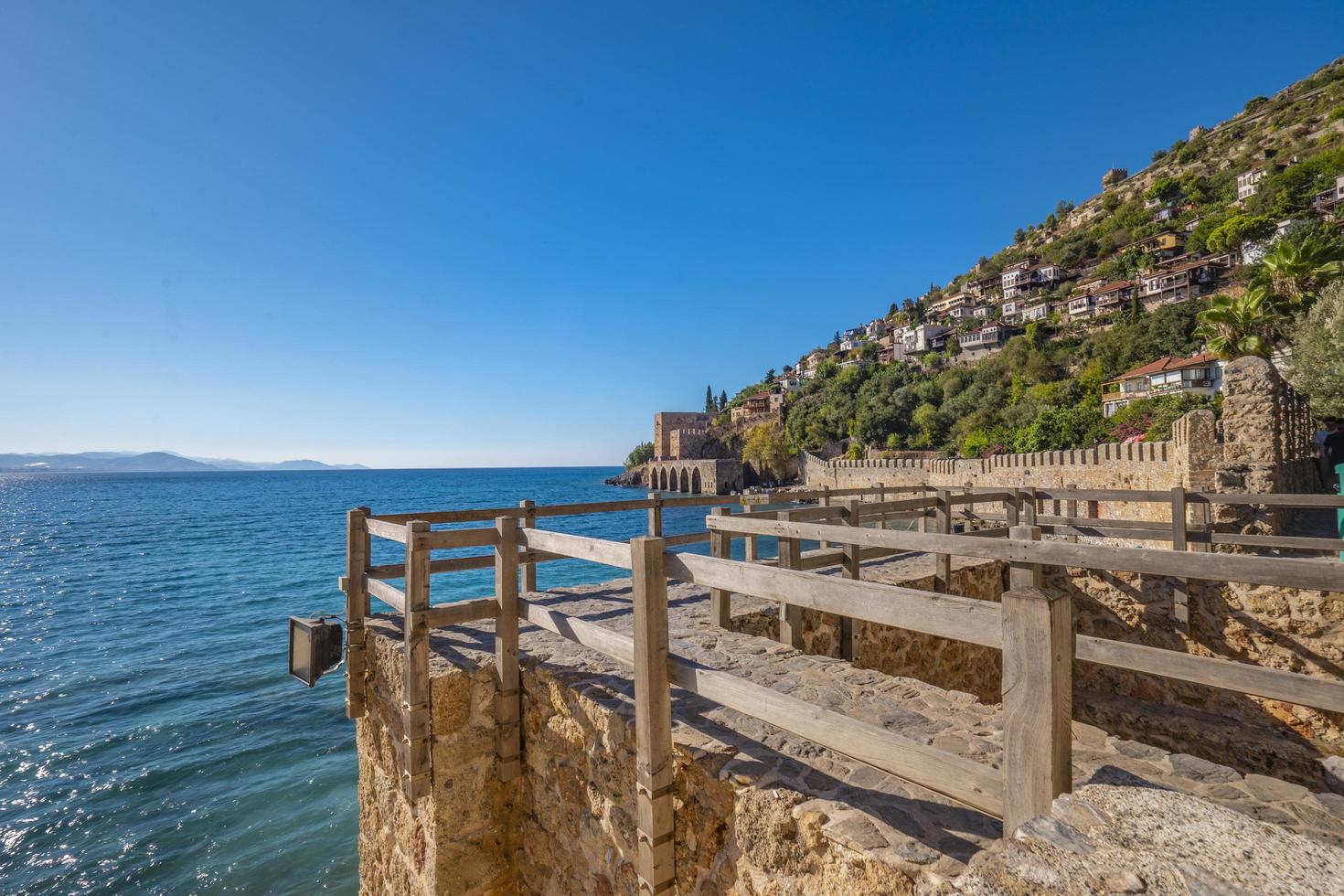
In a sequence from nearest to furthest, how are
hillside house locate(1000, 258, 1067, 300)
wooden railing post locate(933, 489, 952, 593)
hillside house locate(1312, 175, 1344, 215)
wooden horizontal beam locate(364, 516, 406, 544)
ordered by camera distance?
wooden horizontal beam locate(364, 516, 406, 544) → wooden railing post locate(933, 489, 952, 593) → hillside house locate(1312, 175, 1344, 215) → hillside house locate(1000, 258, 1067, 300)

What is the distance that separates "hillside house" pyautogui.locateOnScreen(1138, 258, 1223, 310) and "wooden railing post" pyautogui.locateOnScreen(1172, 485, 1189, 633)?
6399 cm


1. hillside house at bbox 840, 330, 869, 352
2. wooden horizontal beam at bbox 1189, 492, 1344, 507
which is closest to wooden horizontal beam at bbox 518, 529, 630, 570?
wooden horizontal beam at bbox 1189, 492, 1344, 507

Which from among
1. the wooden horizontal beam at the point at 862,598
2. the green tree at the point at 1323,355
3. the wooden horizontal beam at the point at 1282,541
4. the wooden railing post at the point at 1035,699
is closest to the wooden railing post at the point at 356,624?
the wooden horizontal beam at the point at 862,598

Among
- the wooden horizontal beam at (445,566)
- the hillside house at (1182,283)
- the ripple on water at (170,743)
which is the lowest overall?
the ripple on water at (170,743)

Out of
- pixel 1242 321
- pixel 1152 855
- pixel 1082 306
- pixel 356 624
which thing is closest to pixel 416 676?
pixel 356 624

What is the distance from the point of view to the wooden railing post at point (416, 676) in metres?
4.01

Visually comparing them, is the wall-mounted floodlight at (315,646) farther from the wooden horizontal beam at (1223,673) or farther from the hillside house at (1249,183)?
the hillside house at (1249,183)

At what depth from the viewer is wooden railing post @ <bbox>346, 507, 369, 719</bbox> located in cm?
515

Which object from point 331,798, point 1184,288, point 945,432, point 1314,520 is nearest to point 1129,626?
point 331,798

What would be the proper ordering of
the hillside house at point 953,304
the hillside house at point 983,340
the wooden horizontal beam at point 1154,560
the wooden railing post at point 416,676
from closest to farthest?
the wooden horizontal beam at point 1154,560 < the wooden railing post at point 416,676 < the hillside house at point 983,340 < the hillside house at point 953,304

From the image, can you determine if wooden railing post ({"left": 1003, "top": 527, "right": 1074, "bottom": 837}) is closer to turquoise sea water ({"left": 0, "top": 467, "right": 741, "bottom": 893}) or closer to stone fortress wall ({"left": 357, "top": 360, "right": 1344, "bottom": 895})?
stone fortress wall ({"left": 357, "top": 360, "right": 1344, "bottom": 895})

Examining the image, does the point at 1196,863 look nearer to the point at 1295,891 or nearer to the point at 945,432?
the point at 1295,891

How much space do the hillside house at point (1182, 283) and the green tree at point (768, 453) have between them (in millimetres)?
40449

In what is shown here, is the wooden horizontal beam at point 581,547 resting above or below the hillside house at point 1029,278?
below
